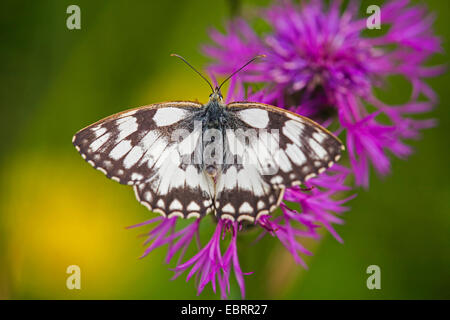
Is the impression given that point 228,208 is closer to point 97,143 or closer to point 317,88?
point 97,143

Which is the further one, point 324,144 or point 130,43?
point 130,43

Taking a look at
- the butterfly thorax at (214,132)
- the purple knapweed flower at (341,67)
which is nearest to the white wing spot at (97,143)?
the butterfly thorax at (214,132)

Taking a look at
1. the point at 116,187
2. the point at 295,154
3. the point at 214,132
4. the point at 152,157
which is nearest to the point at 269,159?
the point at 295,154

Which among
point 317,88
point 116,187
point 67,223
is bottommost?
point 67,223

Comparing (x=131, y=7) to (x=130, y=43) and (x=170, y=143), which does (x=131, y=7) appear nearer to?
(x=130, y=43)

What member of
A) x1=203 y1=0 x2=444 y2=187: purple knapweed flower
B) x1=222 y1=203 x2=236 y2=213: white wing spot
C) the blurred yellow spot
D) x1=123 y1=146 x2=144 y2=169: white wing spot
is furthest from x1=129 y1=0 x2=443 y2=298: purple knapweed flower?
the blurred yellow spot

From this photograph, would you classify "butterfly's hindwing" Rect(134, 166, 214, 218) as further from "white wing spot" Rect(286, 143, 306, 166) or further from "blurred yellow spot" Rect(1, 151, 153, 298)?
"blurred yellow spot" Rect(1, 151, 153, 298)
